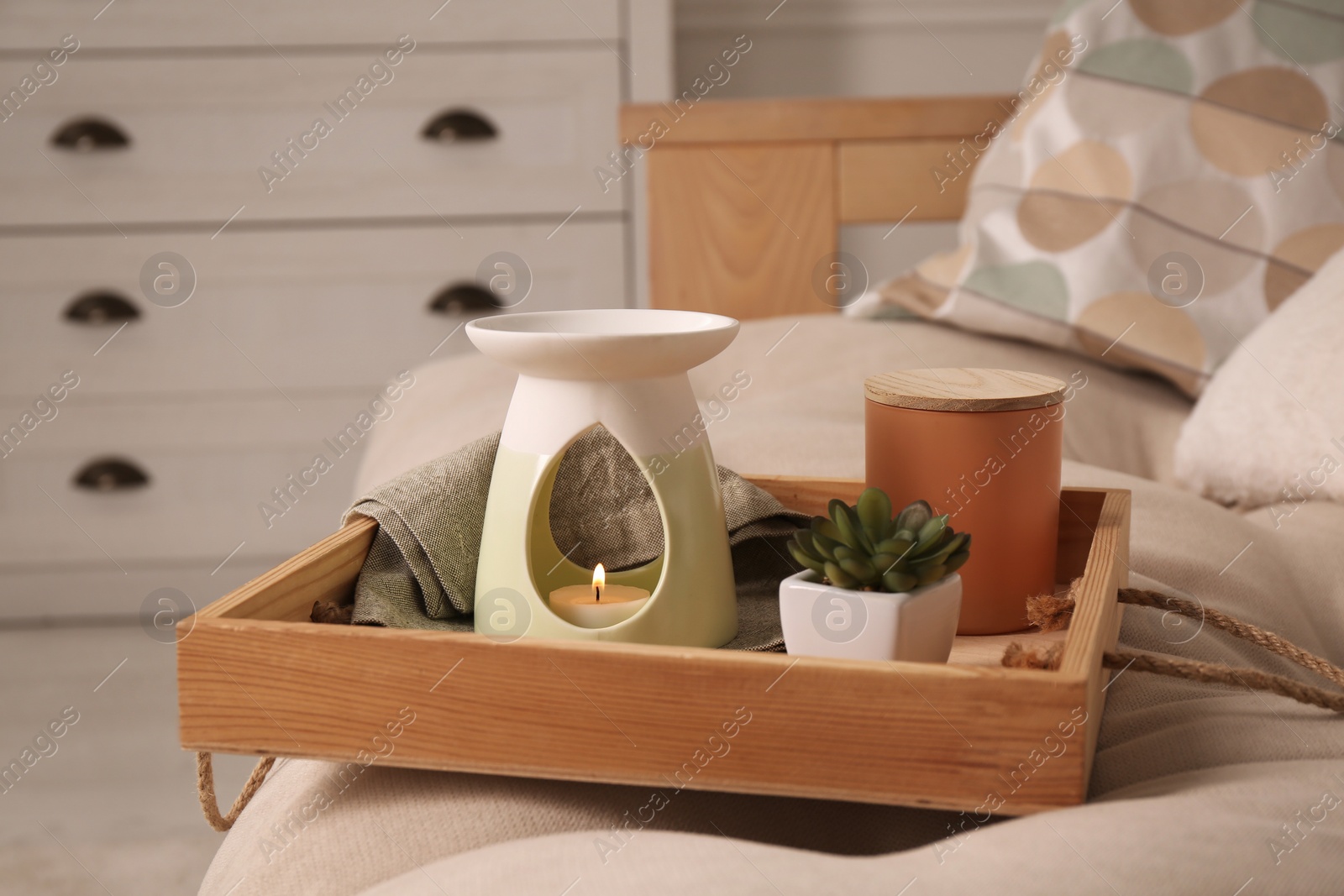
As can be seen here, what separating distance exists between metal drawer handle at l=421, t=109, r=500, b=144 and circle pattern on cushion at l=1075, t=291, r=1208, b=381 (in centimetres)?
114

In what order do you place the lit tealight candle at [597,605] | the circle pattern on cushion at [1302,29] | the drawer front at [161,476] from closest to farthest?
the lit tealight candle at [597,605]
the circle pattern on cushion at [1302,29]
the drawer front at [161,476]

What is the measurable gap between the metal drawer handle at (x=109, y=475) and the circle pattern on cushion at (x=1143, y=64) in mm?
1630

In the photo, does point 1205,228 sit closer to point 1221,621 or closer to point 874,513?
point 1221,621

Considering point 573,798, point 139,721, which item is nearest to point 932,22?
point 139,721

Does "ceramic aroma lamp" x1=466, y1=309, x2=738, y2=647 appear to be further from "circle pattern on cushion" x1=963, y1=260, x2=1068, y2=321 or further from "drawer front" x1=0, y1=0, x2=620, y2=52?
"drawer front" x1=0, y1=0, x2=620, y2=52

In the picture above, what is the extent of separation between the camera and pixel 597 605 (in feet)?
1.59

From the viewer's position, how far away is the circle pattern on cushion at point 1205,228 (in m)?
1.10

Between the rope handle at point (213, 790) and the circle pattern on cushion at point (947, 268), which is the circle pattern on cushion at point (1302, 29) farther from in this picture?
the rope handle at point (213, 790)

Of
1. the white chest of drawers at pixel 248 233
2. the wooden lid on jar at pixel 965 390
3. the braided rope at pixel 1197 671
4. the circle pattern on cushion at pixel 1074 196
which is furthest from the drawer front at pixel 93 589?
the braided rope at pixel 1197 671

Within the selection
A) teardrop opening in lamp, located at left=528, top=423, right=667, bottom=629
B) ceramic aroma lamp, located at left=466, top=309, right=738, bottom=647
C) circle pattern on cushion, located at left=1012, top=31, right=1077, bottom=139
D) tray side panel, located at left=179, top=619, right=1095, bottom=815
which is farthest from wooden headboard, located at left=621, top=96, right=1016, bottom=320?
tray side panel, located at left=179, top=619, right=1095, bottom=815

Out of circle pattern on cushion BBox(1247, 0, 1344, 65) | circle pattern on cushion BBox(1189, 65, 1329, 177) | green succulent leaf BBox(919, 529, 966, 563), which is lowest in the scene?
green succulent leaf BBox(919, 529, 966, 563)

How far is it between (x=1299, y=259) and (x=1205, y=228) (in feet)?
0.29

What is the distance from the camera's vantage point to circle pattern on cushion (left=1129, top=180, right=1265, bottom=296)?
1.10 metres

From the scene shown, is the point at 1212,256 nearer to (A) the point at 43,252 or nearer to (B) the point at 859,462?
(B) the point at 859,462
